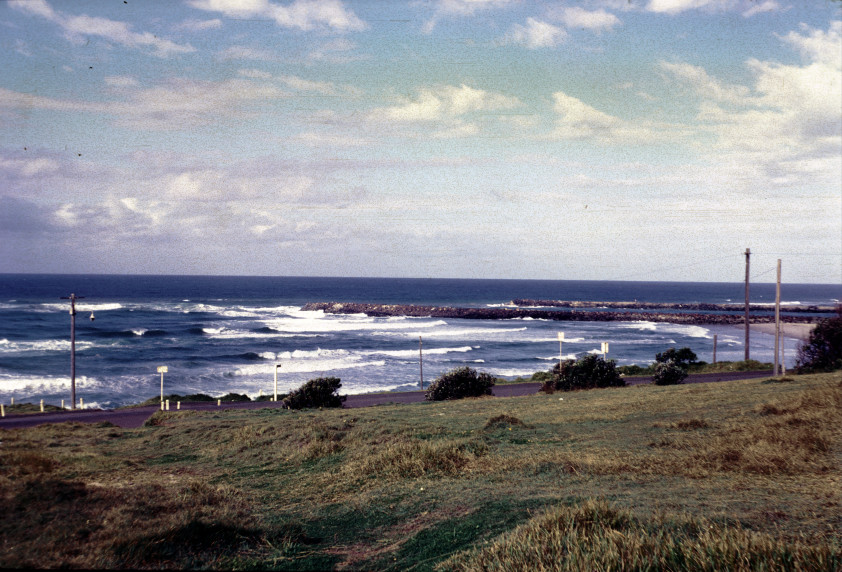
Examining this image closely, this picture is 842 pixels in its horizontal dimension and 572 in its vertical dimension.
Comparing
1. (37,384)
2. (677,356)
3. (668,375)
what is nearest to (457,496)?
(668,375)

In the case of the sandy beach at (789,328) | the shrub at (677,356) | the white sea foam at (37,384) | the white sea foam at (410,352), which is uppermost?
the shrub at (677,356)

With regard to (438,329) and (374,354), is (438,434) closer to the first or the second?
(374,354)

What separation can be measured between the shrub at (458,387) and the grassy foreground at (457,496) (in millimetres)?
16897

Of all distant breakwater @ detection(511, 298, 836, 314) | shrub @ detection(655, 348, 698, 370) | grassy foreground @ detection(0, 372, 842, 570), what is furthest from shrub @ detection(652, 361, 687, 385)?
distant breakwater @ detection(511, 298, 836, 314)

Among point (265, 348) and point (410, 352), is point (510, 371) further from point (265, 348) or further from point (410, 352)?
point (265, 348)

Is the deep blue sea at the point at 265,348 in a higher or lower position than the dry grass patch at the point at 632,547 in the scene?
lower

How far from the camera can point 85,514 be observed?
622 centimetres

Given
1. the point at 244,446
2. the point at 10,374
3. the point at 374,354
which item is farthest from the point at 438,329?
the point at 244,446

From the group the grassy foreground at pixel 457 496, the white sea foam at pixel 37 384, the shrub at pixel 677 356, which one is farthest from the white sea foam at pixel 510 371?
the grassy foreground at pixel 457 496

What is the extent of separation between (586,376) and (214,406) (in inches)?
919

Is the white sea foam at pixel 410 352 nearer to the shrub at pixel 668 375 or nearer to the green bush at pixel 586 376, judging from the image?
the green bush at pixel 586 376

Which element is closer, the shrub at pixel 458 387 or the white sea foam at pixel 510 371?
the shrub at pixel 458 387

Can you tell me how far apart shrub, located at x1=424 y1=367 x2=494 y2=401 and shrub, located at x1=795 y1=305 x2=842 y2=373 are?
19.0 metres

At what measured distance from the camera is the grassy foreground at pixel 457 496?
530 centimetres
